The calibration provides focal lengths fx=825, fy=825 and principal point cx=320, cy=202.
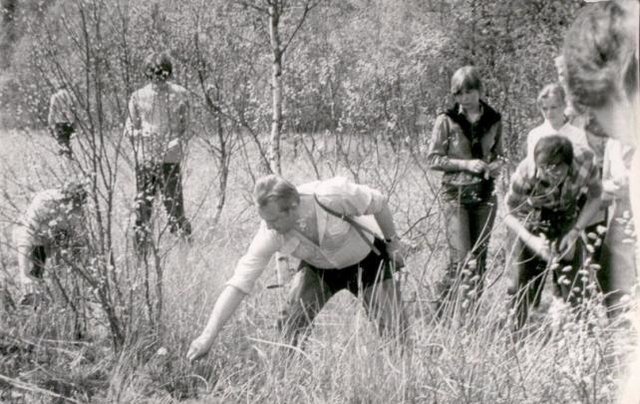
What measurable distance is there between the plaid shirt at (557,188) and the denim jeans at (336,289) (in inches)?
29.3

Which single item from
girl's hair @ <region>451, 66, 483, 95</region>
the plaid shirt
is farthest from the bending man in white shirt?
girl's hair @ <region>451, 66, 483, 95</region>

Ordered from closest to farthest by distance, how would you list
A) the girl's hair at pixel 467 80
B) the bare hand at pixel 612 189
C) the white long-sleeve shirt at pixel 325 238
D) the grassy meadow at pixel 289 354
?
the grassy meadow at pixel 289 354 < the white long-sleeve shirt at pixel 325 238 < the bare hand at pixel 612 189 < the girl's hair at pixel 467 80

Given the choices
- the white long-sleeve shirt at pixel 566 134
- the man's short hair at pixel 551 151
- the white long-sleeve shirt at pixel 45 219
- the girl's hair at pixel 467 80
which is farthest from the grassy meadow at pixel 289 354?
the girl's hair at pixel 467 80

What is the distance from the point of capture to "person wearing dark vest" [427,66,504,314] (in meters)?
4.95

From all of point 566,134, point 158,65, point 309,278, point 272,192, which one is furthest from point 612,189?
point 158,65

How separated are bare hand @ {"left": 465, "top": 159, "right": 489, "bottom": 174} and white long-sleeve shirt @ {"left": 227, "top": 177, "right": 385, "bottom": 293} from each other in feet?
3.25

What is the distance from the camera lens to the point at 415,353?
134 inches

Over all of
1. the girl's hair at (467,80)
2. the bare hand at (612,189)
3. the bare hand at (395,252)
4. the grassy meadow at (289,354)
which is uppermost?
the girl's hair at (467,80)

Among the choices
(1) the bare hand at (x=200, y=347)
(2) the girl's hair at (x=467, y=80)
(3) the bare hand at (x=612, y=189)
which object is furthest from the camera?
(2) the girl's hair at (x=467, y=80)

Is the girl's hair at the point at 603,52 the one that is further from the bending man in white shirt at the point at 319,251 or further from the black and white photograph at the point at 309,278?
the bending man in white shirt at the point at 319,251

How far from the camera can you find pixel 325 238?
4027 mm

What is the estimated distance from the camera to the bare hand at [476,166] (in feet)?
16.1

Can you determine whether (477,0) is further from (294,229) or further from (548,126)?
(294,229)

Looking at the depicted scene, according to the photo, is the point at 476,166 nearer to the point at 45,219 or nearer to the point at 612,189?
the point at 612,189
